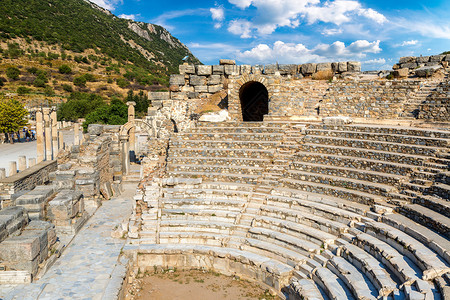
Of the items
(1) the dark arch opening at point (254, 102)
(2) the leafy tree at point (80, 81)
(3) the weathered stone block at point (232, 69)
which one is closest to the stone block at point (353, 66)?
(1) the dark arch opening at point (254, 102)

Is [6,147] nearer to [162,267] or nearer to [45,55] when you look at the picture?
[162,267]

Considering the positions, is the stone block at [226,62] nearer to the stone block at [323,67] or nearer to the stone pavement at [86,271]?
the stone block at [323,67]

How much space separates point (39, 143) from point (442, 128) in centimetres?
1871

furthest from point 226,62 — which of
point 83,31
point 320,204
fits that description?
point 83,31

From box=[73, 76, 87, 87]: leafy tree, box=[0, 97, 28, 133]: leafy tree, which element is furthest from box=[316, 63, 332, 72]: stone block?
box=[73, 76, 87, 87]: leafy tree

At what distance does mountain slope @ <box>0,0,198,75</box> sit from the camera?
6319 cm

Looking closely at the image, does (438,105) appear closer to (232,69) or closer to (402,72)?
(402,72)

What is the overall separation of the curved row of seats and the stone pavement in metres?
1.43

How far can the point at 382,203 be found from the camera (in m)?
8.78

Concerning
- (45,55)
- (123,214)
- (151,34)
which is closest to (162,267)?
(123,214)

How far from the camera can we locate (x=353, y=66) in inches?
694

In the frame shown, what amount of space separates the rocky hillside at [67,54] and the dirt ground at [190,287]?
48.2 meters

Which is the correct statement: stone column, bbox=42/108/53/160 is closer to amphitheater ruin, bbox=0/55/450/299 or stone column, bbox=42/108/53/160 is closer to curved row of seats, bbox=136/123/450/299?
amphitheater ruin, bbox=0/55/450/299

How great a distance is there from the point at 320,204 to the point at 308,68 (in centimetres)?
1073
